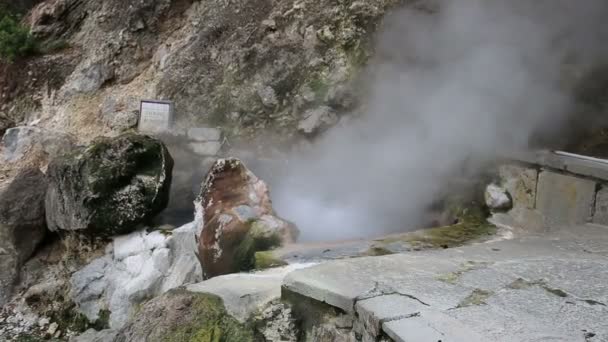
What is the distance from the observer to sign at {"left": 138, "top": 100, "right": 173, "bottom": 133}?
649 cm

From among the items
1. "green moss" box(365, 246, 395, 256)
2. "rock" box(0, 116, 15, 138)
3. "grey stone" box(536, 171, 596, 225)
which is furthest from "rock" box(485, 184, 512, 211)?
"rock" box(0, 116, 15, 138)

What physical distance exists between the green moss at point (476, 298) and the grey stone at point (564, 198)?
183 centimetres

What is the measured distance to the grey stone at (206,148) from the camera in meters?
6.43

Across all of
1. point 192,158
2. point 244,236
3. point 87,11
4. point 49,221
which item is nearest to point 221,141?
point 192,158

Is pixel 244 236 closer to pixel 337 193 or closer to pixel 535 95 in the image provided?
pixel 337 193

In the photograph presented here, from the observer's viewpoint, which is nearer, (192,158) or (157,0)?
(192,158)

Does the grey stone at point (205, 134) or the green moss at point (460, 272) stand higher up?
the grey stone at point (205, 134)

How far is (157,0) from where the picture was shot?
24.7 ft

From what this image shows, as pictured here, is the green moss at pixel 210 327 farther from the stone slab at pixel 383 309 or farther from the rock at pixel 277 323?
the stone slab at pixel 383 309

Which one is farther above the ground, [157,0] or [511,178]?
[157,0]

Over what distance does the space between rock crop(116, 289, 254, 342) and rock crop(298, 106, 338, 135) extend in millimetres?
3463

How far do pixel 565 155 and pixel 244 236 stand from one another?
2.60 m

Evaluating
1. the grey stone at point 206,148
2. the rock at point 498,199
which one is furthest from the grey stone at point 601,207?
the grey stone at point 206,148

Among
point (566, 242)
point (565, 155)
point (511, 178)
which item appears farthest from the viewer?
point (511, 178)
